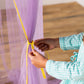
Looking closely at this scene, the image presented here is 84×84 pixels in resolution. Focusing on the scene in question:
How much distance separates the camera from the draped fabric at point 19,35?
1.01 m

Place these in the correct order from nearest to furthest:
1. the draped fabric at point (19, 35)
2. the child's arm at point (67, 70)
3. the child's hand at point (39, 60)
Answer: the child's arm at point (67, 70) < the child's hand at point (39, 60) < the draped fabric at point (19, 35)

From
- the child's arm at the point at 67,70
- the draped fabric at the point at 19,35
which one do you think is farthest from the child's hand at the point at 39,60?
the draped fabric at the point at 19,35

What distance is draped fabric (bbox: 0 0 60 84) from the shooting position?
3.32 feet

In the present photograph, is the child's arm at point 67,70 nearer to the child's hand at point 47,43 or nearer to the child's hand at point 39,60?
the child's hand at point 39,60

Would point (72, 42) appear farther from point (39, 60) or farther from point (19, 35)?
point (19, 35)

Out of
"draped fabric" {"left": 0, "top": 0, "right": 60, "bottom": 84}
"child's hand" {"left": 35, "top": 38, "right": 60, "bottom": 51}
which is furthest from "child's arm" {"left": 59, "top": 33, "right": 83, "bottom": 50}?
"draped fabric" {"left": 0, "top": 0, "right": 60, "bottom": 84}

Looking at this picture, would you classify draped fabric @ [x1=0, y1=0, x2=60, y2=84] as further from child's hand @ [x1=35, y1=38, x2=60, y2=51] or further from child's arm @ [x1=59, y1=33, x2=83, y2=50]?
child's arm @ [x1=59, y1=33, x2=83, y2=50]

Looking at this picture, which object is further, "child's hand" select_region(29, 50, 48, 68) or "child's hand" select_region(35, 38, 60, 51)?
"child's hand" select_region(35, 38, 60, 51)

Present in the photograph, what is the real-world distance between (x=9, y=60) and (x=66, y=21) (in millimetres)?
1911

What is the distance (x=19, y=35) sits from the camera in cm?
117

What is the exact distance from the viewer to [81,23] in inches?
122

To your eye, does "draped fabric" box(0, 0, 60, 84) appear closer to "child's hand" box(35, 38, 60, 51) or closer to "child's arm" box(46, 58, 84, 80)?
"child's hand" box(35, 38, 60, 51)

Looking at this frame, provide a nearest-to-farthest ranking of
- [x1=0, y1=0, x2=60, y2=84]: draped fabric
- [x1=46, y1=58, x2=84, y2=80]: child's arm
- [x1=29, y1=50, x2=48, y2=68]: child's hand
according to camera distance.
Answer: [x1=46, y1=58, x2=84, y2=80]: child's arm < [x1=29, y1=50, x2=48, y2=68]: child's hand < [x1=0, y1=0, x2=60, y2=84]: draped fabric

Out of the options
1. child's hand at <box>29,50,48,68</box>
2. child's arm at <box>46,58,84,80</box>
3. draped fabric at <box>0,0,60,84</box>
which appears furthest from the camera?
draped fabric at <box>0,0,60,84</box>
